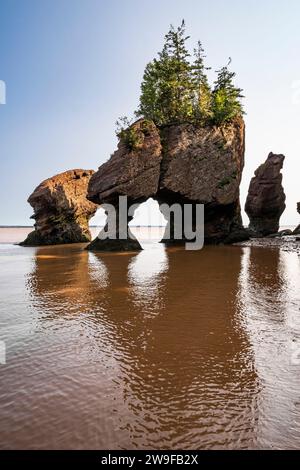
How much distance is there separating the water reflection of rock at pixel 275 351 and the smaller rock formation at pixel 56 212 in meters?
27.6

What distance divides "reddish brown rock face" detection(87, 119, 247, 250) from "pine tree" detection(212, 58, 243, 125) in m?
0.98

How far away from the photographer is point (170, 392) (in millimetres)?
3543

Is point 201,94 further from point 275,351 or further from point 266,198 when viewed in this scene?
point 275,351

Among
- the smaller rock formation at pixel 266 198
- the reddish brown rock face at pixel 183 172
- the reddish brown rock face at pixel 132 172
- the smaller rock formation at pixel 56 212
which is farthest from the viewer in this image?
the smaller rock formation at pixel 266 198

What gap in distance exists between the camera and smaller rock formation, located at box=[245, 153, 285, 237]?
36406 mm

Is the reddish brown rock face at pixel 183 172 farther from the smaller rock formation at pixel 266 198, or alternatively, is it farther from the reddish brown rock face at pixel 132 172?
the smaller rock formation at pixel 266 198

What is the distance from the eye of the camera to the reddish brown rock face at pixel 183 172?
24109mm

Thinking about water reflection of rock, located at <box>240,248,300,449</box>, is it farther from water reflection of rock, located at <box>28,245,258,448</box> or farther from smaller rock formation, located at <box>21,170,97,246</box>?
smaller rock formation, located at <box>21,170,97,246</box>

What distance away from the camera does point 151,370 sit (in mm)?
4090

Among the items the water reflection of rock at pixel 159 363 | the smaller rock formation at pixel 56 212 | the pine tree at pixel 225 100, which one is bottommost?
the water reflection of rock at pixel 159 363

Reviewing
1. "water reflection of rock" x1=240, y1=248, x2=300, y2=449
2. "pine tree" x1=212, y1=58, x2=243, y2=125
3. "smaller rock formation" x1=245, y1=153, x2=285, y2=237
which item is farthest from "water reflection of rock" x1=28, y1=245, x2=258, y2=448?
"smaller rock formation" x1=245, y1=153, x2=285, y2=237

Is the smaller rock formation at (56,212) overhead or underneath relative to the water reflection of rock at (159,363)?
overhead

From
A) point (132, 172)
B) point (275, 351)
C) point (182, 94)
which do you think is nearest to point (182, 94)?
point (182, 94)

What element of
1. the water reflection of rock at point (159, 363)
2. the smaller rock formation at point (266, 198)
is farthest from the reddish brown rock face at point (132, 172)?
the smaller rock formation at point (266, 198)
